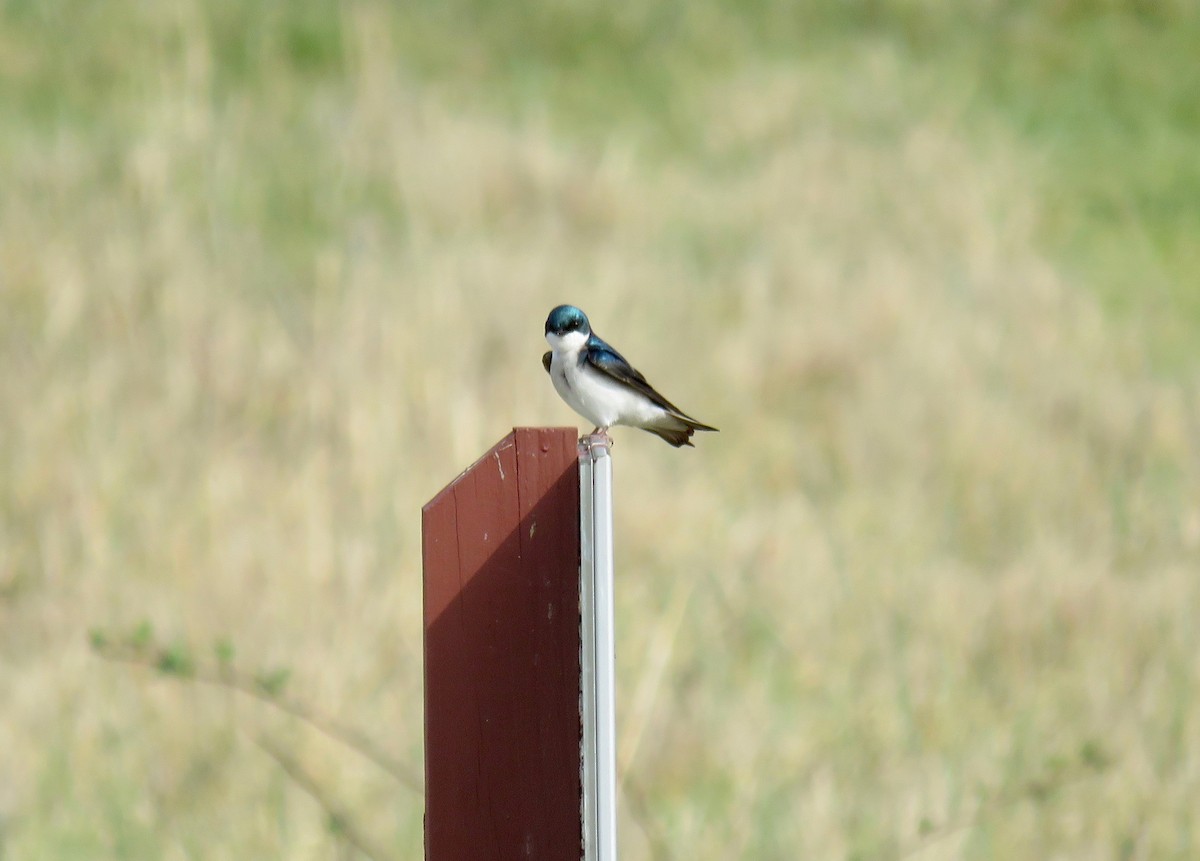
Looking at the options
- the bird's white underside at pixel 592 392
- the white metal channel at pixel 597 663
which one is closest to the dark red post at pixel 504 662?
the white metal channel at pixel 597 663

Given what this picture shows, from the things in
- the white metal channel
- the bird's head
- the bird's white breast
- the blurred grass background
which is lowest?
the white metal channel

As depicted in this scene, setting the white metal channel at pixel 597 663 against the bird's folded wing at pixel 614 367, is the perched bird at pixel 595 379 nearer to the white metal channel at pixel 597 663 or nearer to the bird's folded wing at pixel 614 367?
the bird's folded wing at pixel 614 367

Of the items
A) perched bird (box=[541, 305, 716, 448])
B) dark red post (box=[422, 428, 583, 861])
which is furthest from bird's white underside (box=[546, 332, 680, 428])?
dark red post (box=[422, 428, 583, 861])

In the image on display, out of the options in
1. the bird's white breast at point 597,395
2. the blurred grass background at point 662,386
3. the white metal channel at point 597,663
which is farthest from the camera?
the blurred grass background at point 662,386

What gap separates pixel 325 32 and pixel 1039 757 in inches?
252

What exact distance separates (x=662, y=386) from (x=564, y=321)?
3.56 m

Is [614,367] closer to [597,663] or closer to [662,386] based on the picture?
[597,663]

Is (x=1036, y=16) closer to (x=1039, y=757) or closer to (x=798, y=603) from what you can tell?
(x=798, y=603)

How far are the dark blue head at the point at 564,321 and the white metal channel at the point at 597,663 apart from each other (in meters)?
1.16

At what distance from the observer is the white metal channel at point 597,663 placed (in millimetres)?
1439

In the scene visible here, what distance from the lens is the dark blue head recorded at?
8.62ft

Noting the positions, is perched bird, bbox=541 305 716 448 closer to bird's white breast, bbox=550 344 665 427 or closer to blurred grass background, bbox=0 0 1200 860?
bird's white breast, bbox=550 344 665 427

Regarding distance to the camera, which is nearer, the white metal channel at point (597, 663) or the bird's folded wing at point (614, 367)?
the white metal channel at point (597, 663)

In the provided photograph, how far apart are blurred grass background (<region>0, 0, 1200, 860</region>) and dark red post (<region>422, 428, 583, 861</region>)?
149 centimetres
